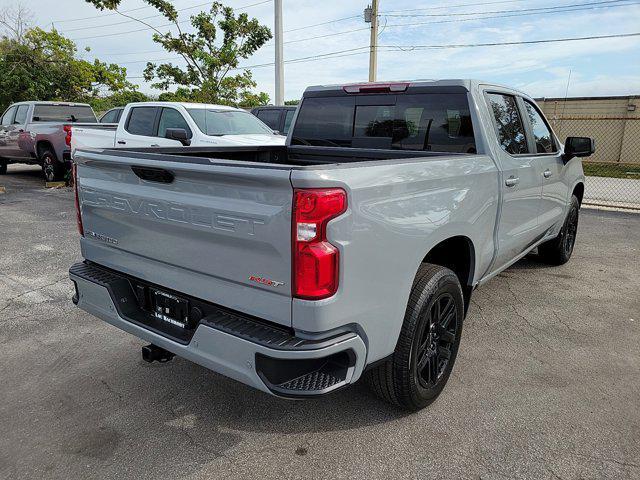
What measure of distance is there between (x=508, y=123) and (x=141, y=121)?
7.91 m

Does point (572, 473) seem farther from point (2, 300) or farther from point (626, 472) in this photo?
point (2, 300)

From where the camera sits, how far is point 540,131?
4531mm

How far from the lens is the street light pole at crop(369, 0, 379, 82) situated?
17.8 m

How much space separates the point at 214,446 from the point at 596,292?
4.22 meters

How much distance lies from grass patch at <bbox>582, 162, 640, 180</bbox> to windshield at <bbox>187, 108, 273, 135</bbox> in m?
14.5

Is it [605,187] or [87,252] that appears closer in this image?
[87,252]

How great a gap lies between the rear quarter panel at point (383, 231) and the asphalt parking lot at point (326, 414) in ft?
2.17

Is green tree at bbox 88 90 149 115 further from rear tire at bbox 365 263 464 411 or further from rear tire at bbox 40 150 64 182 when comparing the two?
rear tire at bbox 365 263 464 411

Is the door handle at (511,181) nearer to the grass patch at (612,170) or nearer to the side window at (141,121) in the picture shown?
the side window at (141,121)

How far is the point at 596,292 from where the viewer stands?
16.6 feet

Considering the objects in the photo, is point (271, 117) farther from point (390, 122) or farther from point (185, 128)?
point (390, 122)

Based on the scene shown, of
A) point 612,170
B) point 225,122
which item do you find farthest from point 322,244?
point 612,170

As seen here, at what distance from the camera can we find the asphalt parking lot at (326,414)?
2.46m

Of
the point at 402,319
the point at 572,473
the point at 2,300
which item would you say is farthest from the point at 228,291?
the point at 2,300
